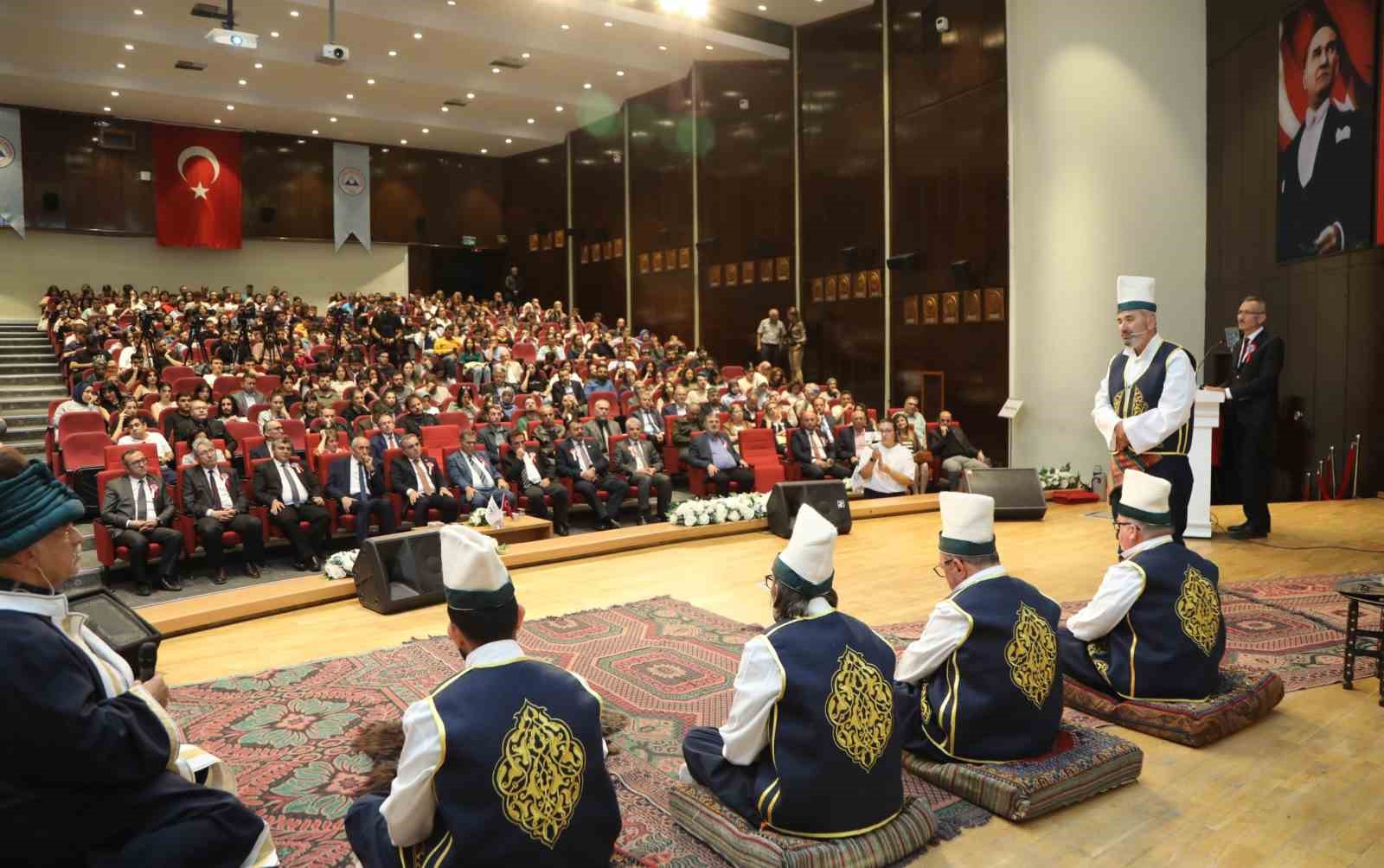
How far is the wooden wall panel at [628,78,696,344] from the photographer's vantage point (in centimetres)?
1747

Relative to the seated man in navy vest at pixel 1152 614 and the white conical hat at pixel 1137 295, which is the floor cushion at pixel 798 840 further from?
the white conical hat at pixel 1137 295

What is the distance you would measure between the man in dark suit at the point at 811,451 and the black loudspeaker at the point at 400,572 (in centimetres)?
482

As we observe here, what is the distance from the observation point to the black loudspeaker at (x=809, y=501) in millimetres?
7359

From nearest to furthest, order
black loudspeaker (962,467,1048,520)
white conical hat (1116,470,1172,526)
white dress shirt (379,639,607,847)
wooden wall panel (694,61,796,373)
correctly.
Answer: white dress shirt (379,639,607,847)
white conical hat (1116,470,1172,526)
black loudspeaker (962,467,1048,520)
wooden wall panel (694,61,796,373)

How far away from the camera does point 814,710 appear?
2307mm

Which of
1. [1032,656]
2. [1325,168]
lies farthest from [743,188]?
[1032,656]

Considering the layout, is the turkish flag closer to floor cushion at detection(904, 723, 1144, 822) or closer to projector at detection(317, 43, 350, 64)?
projector at detection(317, 43, 350, 64)

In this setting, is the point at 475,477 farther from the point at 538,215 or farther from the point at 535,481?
the point at 538,215

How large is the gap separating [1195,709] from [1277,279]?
696 centimetres

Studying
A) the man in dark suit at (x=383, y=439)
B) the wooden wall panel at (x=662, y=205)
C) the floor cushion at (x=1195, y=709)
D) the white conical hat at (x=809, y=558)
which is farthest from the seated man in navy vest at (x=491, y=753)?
the wooden wall panel at (x=662, y=205)

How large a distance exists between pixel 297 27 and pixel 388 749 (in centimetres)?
1450

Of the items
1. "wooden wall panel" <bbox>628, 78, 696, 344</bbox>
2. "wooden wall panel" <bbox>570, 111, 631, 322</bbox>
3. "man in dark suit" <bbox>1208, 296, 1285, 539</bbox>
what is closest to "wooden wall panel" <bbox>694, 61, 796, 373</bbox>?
"wooden wall panel" <bbox>628, 78, 696, 344</bbox>

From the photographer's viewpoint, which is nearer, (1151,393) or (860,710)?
(860,710)

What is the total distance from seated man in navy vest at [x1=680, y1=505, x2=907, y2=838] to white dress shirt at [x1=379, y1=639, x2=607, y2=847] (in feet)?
2.19
